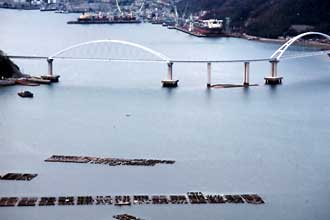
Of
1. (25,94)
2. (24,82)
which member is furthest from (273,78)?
(25,94)

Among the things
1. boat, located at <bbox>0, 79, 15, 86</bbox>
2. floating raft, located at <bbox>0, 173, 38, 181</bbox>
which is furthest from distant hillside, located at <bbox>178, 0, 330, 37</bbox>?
floating raft, located at <bbox>0, 173, 38, 181</bbox>

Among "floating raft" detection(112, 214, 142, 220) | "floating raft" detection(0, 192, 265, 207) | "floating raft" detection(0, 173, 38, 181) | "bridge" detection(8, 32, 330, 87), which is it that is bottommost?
"floating raft" detection(112, 214, 142, 220)

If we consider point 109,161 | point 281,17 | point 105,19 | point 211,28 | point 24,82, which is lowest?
point 105,19

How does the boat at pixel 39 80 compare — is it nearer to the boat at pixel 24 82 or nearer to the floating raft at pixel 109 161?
the boat at pixel 24 82

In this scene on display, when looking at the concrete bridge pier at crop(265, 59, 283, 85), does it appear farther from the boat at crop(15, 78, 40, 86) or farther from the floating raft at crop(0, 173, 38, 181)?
the floating raft at crop(0, 173, 38, 181)

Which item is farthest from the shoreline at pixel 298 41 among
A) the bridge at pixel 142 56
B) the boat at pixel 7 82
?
the boat at pixel 7 82

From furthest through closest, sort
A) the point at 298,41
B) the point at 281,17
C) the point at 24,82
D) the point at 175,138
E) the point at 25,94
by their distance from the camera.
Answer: the point at 281,17
the point at 298,41
the point at 24,82
the point at 25,94
the point at 175,138

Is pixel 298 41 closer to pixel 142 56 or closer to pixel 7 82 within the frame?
pixel 142 56
